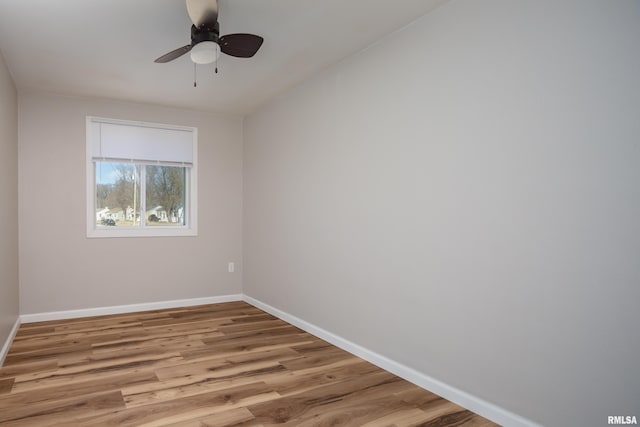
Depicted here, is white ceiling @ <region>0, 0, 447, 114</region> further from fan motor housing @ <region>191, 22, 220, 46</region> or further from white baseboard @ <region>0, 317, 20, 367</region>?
white baseboard @ <region>0, 317, 20, 367</region>

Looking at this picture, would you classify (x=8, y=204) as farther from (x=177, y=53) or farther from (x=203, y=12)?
(x=203, y=12)

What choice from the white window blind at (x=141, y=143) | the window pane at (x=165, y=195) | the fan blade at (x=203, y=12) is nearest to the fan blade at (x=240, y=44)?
the fan blade at (x=203, y=12)

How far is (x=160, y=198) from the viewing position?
5090mm

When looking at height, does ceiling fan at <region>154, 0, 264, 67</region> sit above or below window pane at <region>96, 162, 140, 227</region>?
above

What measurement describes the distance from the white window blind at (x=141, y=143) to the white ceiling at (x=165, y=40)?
456 millimetres

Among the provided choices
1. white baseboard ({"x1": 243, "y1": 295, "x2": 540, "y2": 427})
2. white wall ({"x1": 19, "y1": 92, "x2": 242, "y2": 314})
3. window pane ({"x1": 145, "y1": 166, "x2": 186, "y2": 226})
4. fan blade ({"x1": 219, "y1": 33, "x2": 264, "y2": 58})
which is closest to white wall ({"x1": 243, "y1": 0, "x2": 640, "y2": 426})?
white baseboard ({"x1": 243, "y1": 295, "x2": 540, "y2": 427})

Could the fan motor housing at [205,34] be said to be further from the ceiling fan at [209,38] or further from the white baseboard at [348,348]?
Answer: the white baseboard at [348,348]

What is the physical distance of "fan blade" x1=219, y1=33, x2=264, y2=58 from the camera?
256cm

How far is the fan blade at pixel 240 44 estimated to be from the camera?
2561mm

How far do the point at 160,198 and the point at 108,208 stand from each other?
0.57 meters

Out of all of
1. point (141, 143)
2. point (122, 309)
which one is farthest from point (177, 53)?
point (122, 309)

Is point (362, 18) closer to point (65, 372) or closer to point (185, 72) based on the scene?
point (185, 72)

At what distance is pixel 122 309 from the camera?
4.78 metres

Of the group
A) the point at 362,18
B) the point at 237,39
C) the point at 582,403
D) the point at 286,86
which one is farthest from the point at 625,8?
the point at 286,86
